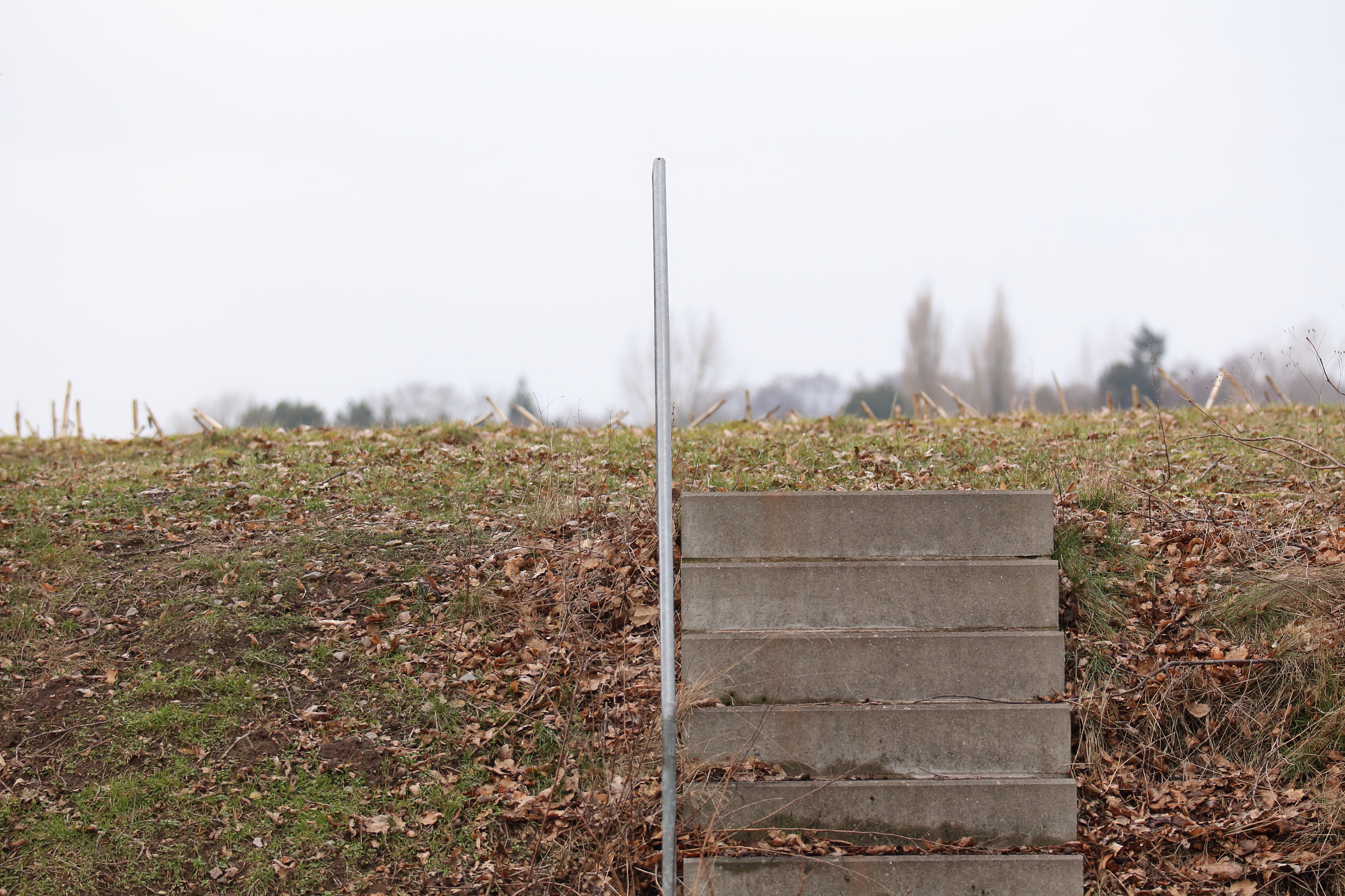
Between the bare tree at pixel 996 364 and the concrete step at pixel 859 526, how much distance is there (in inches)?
1827

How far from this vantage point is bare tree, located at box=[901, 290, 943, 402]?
48.9 metres

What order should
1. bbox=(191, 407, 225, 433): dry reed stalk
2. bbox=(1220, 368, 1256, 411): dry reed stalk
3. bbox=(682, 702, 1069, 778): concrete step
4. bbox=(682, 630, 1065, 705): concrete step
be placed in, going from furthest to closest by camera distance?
bbox=(191, 407, 225, 433): dry reed stalk, bbox=(1220, 368, 1256, 411): dry reed stalk, bbox=(682, 630, 1065, 705): concrete step, bbox=(682, 702, 1069, 778): concrete step

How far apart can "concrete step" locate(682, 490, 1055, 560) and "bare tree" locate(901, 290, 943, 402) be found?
1786 inches

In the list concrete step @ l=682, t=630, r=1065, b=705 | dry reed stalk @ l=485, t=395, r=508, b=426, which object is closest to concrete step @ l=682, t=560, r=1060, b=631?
concrete step @ l=682, t=630, r=1065, b=705

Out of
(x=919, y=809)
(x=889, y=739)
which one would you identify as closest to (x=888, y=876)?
(x=919, y=809)

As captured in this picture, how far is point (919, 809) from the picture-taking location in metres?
4.19

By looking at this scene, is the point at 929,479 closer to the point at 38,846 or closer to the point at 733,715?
the point at 733,715

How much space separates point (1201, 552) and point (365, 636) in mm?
4666

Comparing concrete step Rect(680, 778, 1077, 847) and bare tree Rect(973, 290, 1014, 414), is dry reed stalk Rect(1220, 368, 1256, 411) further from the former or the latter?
bare tree Rect(973, 290, 1014, 414)

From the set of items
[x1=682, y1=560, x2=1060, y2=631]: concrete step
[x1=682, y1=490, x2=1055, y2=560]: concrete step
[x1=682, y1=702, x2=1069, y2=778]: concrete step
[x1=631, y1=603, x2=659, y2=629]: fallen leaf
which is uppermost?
[x1=682, y1=490, x2=1055, y2=560]: concrete step

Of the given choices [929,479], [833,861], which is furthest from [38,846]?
[929,479]

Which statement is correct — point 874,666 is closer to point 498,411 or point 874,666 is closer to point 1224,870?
point 1224,870

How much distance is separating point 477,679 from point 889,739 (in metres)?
2.06

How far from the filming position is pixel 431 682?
191 inches
